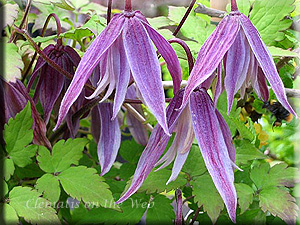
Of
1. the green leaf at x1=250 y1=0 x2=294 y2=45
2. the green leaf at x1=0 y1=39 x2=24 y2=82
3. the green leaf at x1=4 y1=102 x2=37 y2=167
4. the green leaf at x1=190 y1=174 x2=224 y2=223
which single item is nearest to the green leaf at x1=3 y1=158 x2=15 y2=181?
the green leaf at x1=4 y1=102 x2=37 y2=167

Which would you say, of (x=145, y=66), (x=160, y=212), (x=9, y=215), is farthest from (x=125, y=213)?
(x=145, y=66)

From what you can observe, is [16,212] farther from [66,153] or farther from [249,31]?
[249,31]

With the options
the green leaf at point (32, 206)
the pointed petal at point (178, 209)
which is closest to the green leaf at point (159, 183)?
the pointed petal at point (178, 209)

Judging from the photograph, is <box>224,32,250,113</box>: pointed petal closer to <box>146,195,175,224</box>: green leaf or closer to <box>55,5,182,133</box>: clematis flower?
<box>55,5,182,133</box>: clematis flower

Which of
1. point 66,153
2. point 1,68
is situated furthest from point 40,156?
point 1,68

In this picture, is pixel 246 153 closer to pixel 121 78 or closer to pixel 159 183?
pixel 159 183

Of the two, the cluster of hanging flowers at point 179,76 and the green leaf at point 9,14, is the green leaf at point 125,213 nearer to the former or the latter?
the cluster of hanging flowers at point 179,76
